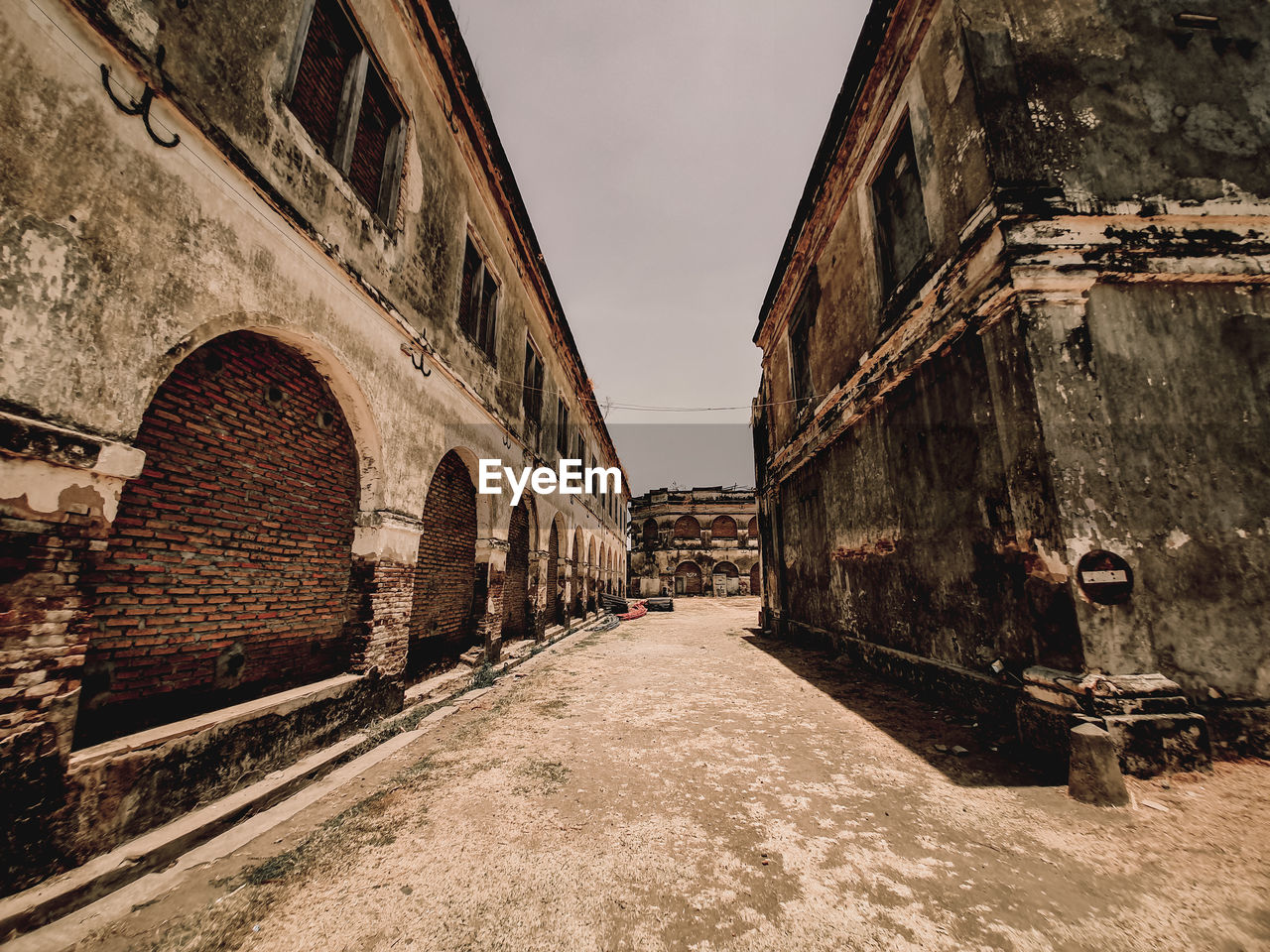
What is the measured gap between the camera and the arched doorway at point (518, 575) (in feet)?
31.2

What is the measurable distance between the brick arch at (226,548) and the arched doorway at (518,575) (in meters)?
5.07

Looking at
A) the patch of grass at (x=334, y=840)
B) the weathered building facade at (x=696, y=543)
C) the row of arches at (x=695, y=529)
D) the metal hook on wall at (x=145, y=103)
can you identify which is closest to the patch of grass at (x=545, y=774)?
the patch of grass at (x=334, y=840)

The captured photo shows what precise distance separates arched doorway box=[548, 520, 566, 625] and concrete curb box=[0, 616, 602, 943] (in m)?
7.83

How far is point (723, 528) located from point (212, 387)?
30101 millimetres

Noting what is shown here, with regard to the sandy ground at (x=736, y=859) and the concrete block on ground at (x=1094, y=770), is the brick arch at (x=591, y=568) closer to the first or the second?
the sandy ground at (x=736, y=859)

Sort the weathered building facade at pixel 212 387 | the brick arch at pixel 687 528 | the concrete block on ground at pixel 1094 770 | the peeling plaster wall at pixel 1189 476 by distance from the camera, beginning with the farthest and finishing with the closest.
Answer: the brick arch at pixel 687 528
the peeling plaster wall at pixel 1189 476
the concrete block on ground at pixel 1094 770
the weathered building facade at pixel 212 387

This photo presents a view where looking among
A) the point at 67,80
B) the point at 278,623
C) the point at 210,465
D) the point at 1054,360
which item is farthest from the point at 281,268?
the point at 1054,360

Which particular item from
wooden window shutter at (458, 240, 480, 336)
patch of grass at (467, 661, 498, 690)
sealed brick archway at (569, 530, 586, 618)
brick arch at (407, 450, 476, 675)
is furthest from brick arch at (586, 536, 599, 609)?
wooden window shutter at (458, 240, 480, 336)

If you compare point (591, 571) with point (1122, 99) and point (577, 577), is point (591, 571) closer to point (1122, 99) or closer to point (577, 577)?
point (577, 577)

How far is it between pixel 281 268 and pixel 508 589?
282 inches

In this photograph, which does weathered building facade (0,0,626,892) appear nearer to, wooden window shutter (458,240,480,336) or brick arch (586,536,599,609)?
wooden window shutter (458,240,480,336)

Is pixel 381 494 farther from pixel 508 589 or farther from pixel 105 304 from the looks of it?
pixel 508 589

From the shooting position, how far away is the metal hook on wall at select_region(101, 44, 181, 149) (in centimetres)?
246

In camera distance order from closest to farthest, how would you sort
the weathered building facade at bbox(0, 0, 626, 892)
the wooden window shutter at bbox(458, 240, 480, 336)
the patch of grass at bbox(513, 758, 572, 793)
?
the weathered building facade at bbox(0, 0, 626, 892)
the patch of grass at bbox(513, 758, 572, 793)
the wooden window shutter at bbox(458, 240, 480, 336)
